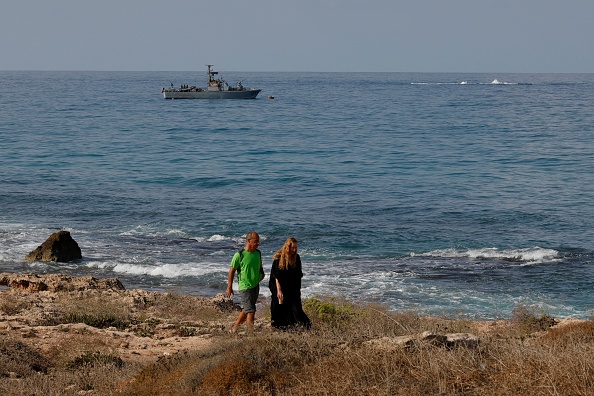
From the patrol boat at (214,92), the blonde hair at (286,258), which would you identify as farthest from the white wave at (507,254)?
the patrol boat at (214,92)

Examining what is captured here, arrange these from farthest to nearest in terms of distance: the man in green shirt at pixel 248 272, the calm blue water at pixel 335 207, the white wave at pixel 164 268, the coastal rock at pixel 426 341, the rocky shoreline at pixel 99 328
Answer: the white wave at pixel 164 268
the calm blue water at pixel 335 207
the man in green shirt at pixel 248 272
the rocky shoreline at pixel 99 328
the coastal rock at pixel 426 341

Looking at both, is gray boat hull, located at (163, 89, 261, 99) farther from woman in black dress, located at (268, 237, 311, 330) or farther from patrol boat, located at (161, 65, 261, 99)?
woman in black dress, located at (268, 237, 311, 330)

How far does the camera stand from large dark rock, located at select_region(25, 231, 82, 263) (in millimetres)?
20453

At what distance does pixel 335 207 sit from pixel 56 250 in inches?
465

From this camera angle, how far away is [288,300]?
35.6ft

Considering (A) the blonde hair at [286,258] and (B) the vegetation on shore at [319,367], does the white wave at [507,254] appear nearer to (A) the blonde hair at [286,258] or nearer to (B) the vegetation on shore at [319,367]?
(B) the vegetation on shore at [319,367]

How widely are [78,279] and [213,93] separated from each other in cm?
9175

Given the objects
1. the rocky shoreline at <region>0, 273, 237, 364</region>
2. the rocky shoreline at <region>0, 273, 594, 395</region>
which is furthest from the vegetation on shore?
the rocky shoreline at <region>0, 273, 237, 364</region>

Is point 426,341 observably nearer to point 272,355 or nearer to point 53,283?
point 272,355

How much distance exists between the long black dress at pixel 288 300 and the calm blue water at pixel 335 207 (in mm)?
6030

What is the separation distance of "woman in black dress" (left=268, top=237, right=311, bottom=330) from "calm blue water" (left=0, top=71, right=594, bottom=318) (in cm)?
604

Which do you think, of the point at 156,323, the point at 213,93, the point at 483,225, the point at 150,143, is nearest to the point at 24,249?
the point at 156,323

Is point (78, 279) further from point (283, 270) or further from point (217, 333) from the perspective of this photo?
point (283, 270)

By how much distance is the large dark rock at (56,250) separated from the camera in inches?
805
